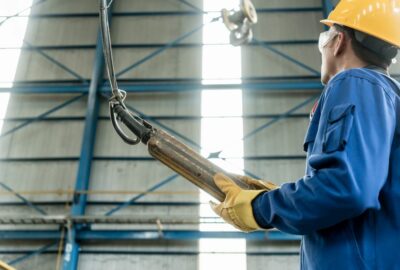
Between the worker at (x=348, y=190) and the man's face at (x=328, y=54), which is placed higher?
the man's face at (x=328, y=54)

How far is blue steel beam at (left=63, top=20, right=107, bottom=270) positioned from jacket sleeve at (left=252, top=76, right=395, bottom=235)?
7700mm

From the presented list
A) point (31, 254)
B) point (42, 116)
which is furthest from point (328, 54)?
point (42, 116)

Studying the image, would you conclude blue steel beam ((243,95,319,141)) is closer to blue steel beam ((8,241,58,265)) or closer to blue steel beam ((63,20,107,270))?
blue steel beam ((63,20,107,270))

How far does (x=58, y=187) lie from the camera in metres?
9.21

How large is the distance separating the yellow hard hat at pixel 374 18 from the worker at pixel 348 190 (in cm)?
27

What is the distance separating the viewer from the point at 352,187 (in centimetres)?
118

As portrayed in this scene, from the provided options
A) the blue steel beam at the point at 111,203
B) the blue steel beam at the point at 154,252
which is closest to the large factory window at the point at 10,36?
the blue steel beam at the point at 111,203

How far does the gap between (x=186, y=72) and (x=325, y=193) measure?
9.11m

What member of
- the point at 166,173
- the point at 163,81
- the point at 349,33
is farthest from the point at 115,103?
the point at 163,81

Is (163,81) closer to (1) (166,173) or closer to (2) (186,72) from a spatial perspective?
(2) (186,72)

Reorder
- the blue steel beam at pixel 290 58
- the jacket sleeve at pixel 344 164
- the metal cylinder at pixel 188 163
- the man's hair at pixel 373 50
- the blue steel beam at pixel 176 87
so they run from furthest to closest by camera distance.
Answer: the blue steel beam at pixel 290 58, the blue steel beam at pixel 176 87, the metal cylinder at pixel 188 163, the man's hair at pixel 373 50, the jacket sleeve at pixel 344 164

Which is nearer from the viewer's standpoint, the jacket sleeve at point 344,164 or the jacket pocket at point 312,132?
the jacket sleeve at point 344,164

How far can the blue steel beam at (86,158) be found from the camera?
27.4 feet

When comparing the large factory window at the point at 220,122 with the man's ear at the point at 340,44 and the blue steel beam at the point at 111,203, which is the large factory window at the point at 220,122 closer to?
the blue steel beam at the point at 111,203
